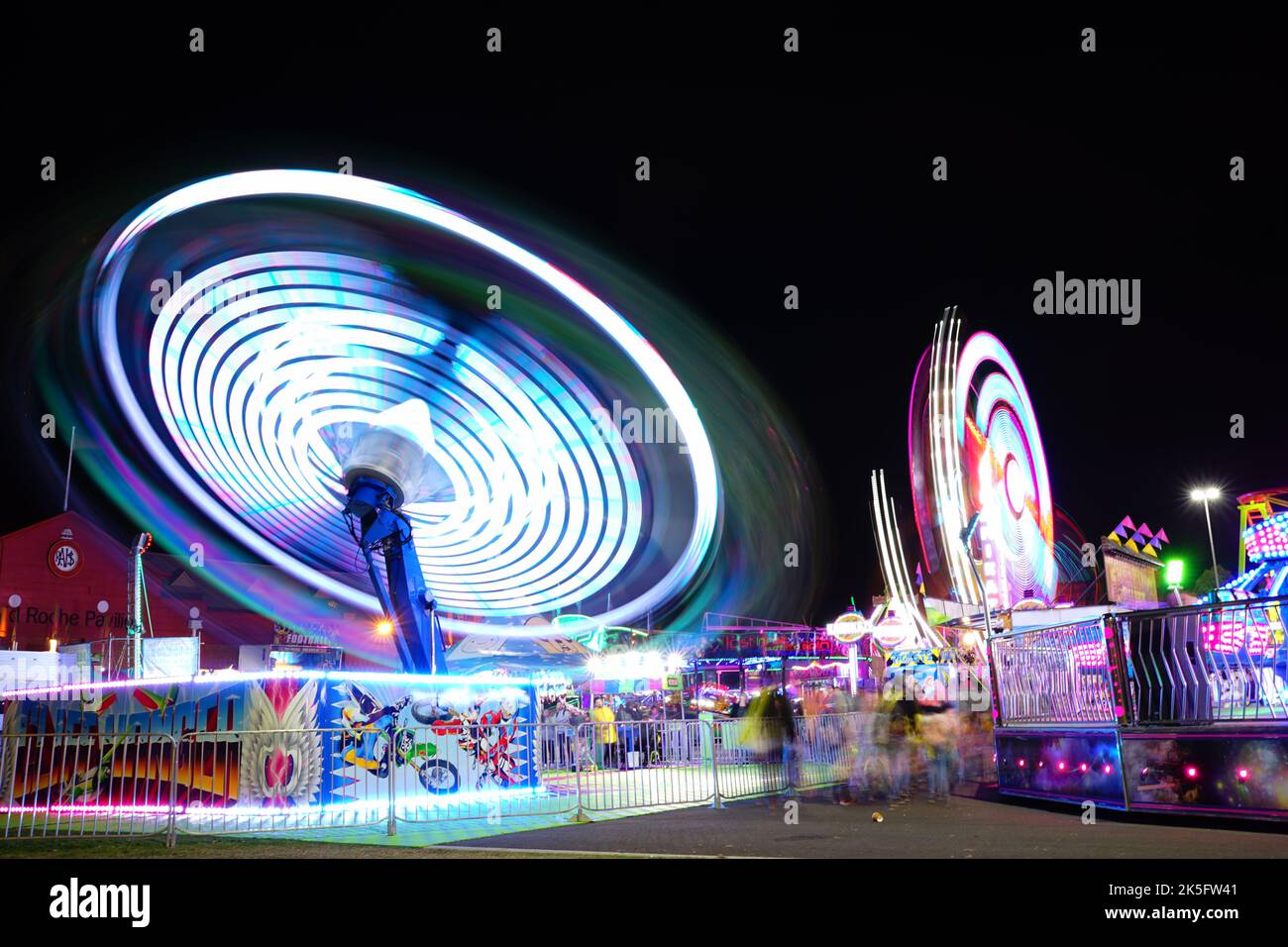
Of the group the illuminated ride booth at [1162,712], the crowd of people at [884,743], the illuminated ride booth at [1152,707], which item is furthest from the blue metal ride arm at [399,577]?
the illuminated ride booth at [1162,712]

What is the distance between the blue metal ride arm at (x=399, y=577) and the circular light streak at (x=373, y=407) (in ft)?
3.32

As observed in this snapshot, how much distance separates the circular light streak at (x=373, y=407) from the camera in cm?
1295

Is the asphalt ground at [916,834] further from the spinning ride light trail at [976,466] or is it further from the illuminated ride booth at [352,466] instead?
the spinning ride light trail at [976,466]

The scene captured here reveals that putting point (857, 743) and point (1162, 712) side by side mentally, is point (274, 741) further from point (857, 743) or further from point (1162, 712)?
point (1162, 712)

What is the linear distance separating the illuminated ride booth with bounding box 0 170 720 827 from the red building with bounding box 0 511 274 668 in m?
25.3

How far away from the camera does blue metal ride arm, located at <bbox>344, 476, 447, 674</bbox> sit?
1434 centimetres

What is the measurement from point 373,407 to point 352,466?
947mm

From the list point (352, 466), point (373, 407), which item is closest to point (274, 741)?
point (352, 466)

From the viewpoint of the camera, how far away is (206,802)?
41.7 feet

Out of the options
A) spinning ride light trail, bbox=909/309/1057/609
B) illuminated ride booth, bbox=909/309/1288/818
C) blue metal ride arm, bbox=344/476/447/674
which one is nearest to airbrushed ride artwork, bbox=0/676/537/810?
blue metal ride arm, bbox=344/476/447/674

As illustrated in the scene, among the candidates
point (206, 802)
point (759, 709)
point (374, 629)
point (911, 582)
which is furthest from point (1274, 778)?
point (374, 629)

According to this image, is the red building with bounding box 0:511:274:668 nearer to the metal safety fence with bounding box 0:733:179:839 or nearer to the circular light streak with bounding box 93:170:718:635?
the metal safety fence with bounding box 0:733:179:839

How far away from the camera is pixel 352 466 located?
14391 millimetres
